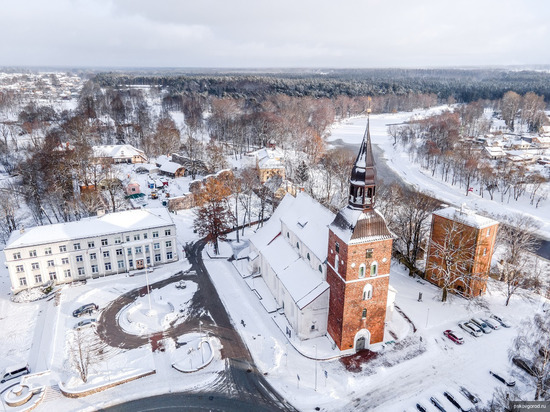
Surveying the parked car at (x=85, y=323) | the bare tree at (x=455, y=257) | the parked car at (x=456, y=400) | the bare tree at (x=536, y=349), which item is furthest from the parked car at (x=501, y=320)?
the parked car at (x=85, y=323)

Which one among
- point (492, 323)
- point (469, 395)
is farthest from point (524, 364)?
point (469, 395)

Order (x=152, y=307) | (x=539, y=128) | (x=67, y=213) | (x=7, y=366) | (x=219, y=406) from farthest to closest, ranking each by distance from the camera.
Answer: (x=539, y=128) → (x=67, y=213) → (x=152, y=307) → (x=7, y=366) → (x=219, y=406)

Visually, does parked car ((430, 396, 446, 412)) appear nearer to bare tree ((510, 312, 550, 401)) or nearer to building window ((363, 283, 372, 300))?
bare tree ((510, 312, 550, 401))

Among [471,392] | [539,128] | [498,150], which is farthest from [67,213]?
[539,128]

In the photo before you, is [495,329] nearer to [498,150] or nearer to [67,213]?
[67,213]

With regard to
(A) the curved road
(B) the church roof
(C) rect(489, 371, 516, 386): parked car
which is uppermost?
(B) the church roof

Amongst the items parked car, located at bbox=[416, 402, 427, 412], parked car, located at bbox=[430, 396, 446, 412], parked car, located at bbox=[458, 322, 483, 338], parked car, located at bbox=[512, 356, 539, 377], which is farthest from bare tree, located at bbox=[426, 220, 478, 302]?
parked car, located at bbox=[416, 402, 427, 412]

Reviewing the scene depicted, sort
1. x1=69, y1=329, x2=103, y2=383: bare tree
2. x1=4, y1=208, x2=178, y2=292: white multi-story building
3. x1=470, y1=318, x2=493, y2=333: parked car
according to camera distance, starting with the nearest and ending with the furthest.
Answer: x1=69, y1=329, x2=103, y2=383: bare tree → x1=470, y1=318, x2=493, y2=333: parked car → x1=4, y1=208, x2=178, y2=292: white multi-story building
